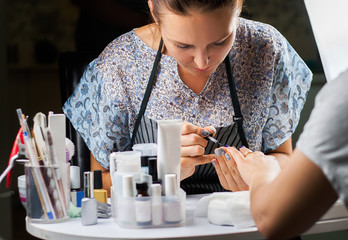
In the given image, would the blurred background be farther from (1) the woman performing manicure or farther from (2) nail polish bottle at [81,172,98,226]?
(2) nail polish bottle at [81,172,98,226]

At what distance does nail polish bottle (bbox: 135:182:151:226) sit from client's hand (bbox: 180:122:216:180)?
33 cm

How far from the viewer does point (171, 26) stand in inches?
59.1

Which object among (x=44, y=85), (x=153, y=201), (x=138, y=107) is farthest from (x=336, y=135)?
(x=44, y=85)

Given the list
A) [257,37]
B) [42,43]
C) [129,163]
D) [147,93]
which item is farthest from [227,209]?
[42,43]

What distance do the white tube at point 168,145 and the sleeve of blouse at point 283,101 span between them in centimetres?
56

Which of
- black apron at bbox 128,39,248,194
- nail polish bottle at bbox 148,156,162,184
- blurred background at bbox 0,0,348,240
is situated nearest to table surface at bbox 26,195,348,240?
nail polish bottle at bbox 148,156,162,184

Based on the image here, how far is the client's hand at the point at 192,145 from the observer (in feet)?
4.88

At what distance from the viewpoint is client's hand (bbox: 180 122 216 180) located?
1486 millimetres

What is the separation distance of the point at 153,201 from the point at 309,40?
2330 mm

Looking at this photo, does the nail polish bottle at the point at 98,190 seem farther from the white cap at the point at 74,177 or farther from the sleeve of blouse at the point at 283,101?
the sleeve of blouse at the point at 283,101

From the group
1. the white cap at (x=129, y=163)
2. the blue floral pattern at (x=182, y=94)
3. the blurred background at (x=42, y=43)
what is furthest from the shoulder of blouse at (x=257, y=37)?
the blurred background at (x=42, y=43)

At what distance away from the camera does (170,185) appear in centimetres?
118

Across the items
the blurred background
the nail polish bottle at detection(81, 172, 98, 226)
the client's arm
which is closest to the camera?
the client's arm

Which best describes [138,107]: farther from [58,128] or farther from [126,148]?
[58,128]
